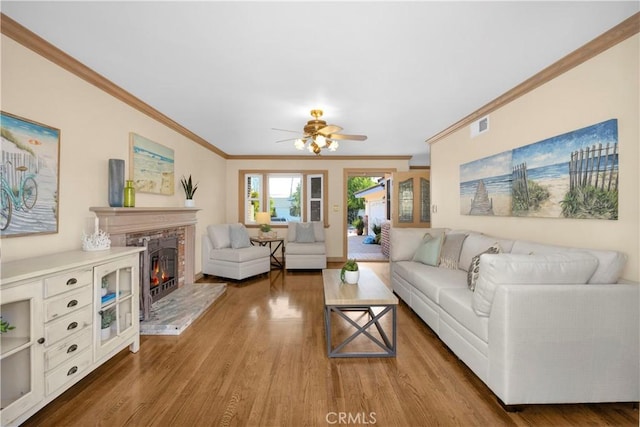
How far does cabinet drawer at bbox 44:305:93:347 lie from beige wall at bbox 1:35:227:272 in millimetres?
617

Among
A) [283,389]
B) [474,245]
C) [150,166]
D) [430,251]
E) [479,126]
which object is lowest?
[283,389]

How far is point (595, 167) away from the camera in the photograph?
216 centimetres

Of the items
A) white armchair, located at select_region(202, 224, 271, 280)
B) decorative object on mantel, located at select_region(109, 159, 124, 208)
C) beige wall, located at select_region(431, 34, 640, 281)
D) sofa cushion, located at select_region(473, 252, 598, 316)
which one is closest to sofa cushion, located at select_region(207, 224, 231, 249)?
white armchair, located at select_region(202, 224, 271, 280)

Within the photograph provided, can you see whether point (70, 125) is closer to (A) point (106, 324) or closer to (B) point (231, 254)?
(A) point (106, 324)

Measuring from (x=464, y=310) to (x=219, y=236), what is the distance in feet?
13.9

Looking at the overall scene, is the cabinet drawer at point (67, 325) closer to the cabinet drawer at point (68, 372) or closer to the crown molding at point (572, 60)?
the cabinet drawer at point (68, 372)

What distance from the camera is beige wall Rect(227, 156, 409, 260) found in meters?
6.56

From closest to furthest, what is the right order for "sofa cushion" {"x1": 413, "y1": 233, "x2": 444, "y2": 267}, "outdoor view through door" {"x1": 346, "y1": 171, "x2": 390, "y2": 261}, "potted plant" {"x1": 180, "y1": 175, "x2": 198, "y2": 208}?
1. "sofa cushion" {"x1": 413, "y1": 233, "x2": 444, "y2": 267}
2. "potted plant" {"x1": 180, "y1": 175, "x2": 198, "y2": 208}
3. "outdoor view through door" {"x1": 346, "y1": 171, "x2": 390, "y2": 261}

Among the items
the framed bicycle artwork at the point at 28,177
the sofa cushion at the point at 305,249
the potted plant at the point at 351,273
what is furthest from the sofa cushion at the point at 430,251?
the framed bicycle artwork at the point at 28,177

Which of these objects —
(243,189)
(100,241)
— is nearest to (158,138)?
(100,241)

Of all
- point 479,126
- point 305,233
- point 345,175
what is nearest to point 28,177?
point 305,233

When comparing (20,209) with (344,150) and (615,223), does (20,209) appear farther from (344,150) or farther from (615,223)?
(344,150)

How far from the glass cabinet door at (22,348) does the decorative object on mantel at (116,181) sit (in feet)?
4.41

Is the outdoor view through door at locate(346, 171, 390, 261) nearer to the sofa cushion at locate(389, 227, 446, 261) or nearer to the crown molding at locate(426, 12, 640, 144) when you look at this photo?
the sofa cushion at locate(389, 227, 446, 261)
